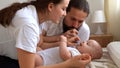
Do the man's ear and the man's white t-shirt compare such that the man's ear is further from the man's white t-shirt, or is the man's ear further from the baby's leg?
the man's white t-shirt

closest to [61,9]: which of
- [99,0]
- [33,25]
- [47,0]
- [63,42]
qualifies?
[47,0]

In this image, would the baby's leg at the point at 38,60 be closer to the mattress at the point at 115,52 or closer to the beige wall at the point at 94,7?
the mattress at the point at 115,52

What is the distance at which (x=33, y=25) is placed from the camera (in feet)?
3.44

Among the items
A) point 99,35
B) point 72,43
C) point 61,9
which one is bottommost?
point 99,35

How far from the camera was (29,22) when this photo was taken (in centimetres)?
104

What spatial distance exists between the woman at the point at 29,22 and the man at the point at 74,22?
0.40 m

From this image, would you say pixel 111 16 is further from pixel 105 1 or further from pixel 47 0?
pixel 47 0

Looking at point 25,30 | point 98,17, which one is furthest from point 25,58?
point 98,17

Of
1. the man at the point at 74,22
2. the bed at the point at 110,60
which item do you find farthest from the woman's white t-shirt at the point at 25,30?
the man at the point at 74,22

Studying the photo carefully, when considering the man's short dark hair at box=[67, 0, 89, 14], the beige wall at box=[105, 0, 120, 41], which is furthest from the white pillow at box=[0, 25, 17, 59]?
the beige wall at box=[105, 0, 120, 41]

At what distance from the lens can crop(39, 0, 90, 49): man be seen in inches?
62.4

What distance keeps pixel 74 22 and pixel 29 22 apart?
23.9 inches

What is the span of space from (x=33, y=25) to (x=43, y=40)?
705 millimetres

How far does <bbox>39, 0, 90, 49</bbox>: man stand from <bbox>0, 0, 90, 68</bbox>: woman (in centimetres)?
40
